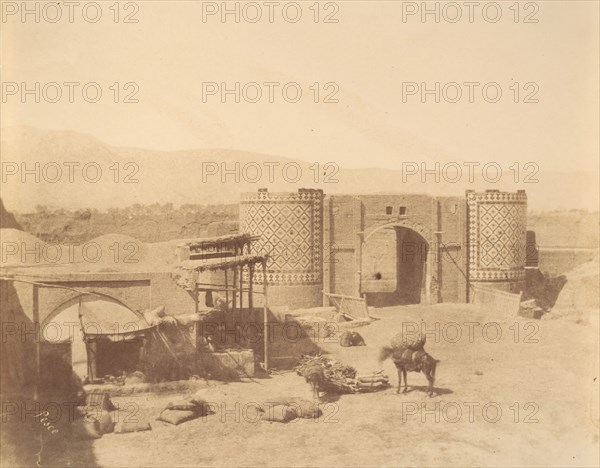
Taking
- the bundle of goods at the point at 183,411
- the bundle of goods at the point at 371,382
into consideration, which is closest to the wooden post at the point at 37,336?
the bundle of goods at the point at 183,411

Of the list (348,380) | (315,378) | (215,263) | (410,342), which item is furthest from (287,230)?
(410,342)

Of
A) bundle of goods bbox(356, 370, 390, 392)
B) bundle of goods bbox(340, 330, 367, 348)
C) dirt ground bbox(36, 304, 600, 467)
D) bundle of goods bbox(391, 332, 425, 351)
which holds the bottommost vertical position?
dirt ground bbox(36, 304, 600, 467)

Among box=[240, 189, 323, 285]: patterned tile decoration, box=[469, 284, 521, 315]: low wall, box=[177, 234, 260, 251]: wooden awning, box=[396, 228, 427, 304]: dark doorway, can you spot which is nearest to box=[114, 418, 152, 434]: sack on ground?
box=[177, 234, 260, 251]: wooden awning

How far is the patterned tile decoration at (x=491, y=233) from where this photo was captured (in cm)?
2453

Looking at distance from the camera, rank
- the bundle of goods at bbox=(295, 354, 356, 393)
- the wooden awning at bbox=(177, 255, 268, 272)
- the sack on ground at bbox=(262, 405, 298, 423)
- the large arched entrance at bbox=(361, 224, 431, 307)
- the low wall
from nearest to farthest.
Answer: the sack on ground at bbox=(262, 405, 298, 423) < the bundle of goods at bbox=(295, 354, 356, 393) < the wooden awning at bbox=(177, 255, 268, 272) < the low wall < the large arched entrance at bbox=(361, 224, 431, 307)

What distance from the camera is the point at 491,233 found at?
2459 cm

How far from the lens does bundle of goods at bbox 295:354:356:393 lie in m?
14.1

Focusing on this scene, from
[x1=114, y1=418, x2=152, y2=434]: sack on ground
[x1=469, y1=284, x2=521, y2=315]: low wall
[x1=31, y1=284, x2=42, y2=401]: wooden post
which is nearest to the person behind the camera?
[x1=114, y1=418, x2=152, y2=434]: sack on ground

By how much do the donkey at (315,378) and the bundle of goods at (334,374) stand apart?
133 mm

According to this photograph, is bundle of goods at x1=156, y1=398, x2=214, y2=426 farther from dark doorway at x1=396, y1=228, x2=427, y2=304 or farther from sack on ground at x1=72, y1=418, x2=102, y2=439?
dark doorway at x1=396, y1=228, x2=427, y2=304

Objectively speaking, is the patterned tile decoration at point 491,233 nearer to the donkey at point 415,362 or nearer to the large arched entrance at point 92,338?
the donkey at point 415,362

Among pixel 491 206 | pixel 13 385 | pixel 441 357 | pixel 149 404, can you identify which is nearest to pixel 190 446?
pixel 149 404

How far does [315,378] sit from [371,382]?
143 centimetres

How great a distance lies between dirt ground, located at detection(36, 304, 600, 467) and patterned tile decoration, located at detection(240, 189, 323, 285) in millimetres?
7177
